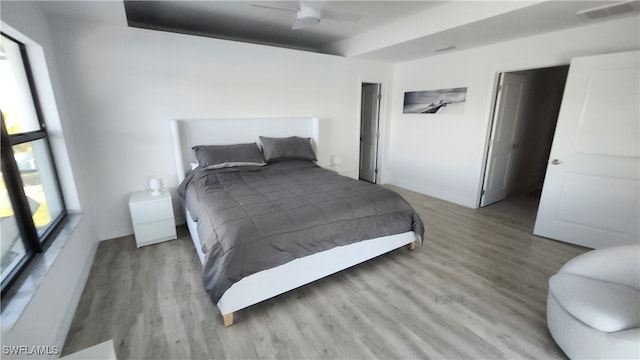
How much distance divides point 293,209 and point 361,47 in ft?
10.00

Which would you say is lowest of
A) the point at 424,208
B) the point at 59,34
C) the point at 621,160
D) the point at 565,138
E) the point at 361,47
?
the point at 424,208

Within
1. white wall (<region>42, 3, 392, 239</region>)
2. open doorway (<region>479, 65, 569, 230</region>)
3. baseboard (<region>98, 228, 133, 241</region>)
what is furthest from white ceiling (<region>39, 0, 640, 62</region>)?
baseboard (<region>98, 228, 133, 241</region>)

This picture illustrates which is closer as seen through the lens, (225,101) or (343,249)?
(343,249)

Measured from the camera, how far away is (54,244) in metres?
1.93

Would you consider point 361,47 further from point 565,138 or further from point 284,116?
point 565,138

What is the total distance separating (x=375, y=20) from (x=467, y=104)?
6.01ft

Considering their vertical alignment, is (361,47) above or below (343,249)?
above

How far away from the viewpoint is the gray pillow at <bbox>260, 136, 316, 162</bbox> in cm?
→ 352

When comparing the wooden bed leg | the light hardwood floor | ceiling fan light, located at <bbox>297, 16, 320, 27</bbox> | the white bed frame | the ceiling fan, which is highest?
the ceiling fan

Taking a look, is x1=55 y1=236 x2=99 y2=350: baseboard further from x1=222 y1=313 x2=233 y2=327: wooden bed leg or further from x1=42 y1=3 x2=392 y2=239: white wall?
x1=222 y1=313 x2=233 y2=327: wooden bed leg

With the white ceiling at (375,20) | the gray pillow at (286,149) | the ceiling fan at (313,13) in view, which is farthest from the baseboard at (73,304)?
the ceiling fan at (313,13)

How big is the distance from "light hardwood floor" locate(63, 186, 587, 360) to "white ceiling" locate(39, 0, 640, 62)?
7.59 ft

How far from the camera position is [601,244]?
279cm

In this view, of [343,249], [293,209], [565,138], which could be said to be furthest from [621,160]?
[293,209]
